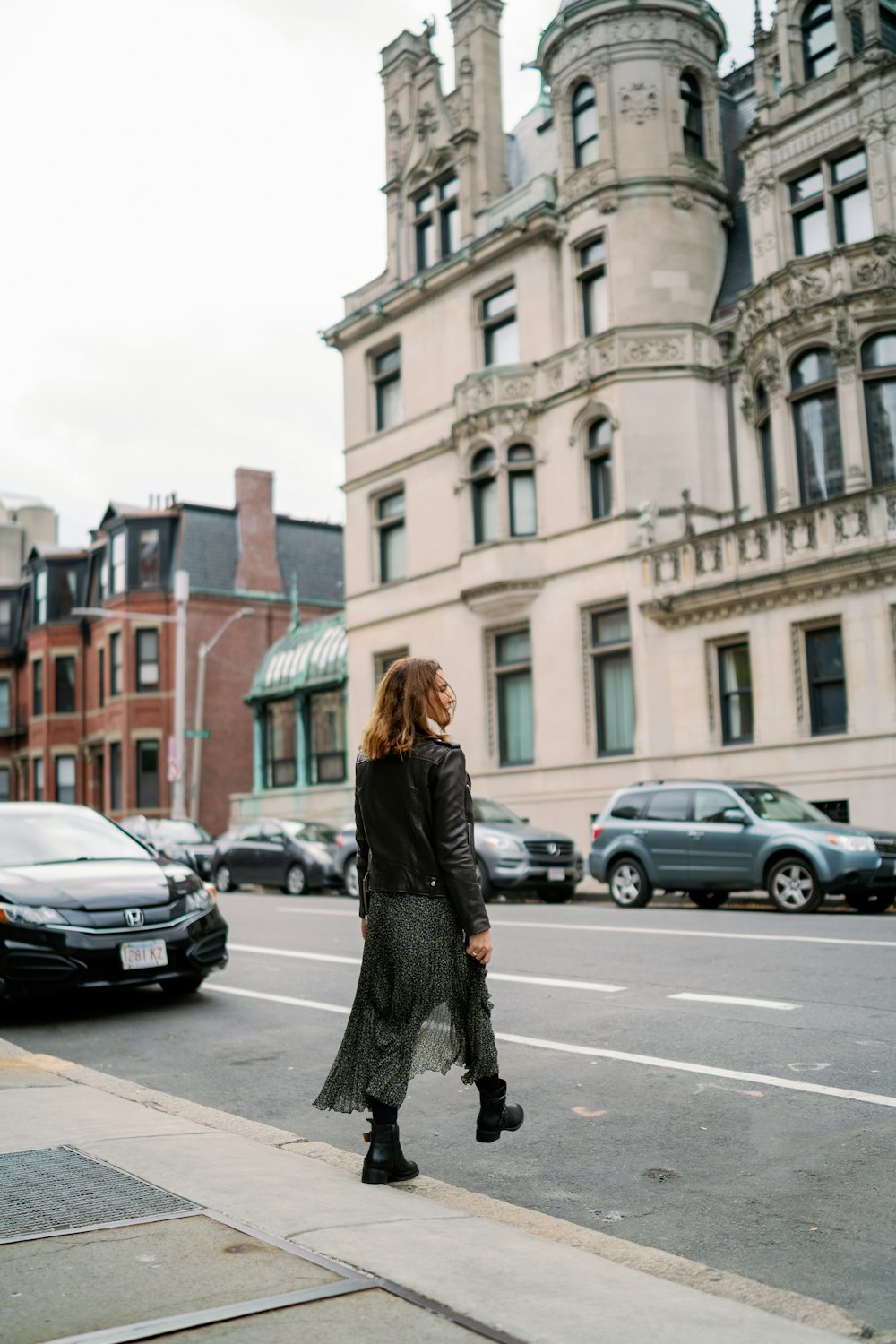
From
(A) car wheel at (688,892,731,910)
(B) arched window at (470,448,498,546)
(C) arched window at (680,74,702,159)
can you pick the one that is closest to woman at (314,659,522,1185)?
(A) car wheel at (688,892,731,910)

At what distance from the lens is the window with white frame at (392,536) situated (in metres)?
31.6

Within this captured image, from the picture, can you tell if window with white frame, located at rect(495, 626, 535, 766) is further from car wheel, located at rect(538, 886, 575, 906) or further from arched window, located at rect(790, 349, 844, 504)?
arched window, located at rect(790, 349, 844, 504)

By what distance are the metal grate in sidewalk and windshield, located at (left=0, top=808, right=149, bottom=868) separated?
5.01 meters

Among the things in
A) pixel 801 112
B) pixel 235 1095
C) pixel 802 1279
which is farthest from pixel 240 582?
pixel 802 1279

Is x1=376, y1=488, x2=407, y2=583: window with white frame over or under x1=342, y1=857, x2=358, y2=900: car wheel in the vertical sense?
over

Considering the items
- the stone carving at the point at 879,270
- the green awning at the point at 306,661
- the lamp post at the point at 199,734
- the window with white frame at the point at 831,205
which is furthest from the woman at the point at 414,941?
the lamp post at the point at 199,734

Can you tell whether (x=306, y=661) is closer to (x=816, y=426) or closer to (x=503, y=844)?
(x=816, y=426)

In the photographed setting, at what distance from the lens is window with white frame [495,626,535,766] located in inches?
1096

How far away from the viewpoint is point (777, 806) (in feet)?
56.1

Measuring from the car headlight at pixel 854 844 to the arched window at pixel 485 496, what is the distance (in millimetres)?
13965

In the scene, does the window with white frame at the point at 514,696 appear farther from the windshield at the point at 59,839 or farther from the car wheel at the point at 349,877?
the windshield at the point at 59,839

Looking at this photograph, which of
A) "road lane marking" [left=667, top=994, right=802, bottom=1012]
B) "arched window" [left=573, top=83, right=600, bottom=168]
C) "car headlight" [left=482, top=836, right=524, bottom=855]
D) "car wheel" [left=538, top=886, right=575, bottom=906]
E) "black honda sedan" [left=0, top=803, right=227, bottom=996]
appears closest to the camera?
"road lane marking" [left=667, top=994, right=802, bottom=1012]

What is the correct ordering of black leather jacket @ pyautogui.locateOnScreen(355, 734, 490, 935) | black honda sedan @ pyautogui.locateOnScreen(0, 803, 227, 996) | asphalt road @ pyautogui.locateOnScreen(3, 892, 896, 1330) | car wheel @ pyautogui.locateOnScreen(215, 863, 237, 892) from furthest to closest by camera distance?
car wheel @ pyautogui.locateOnScreen(215, 863, 237, 892), black honda sedan @ pyautogui.locateOnScreen(0, 803, 227, 996), black leather jacket @ pyautogui.locateOnScreen(355, 734, 490, 935), asphalt road @ pyautogui.locateOnScreen(3, 892, 896, 1330)

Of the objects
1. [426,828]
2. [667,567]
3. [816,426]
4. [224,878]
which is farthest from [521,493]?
[426,828]
